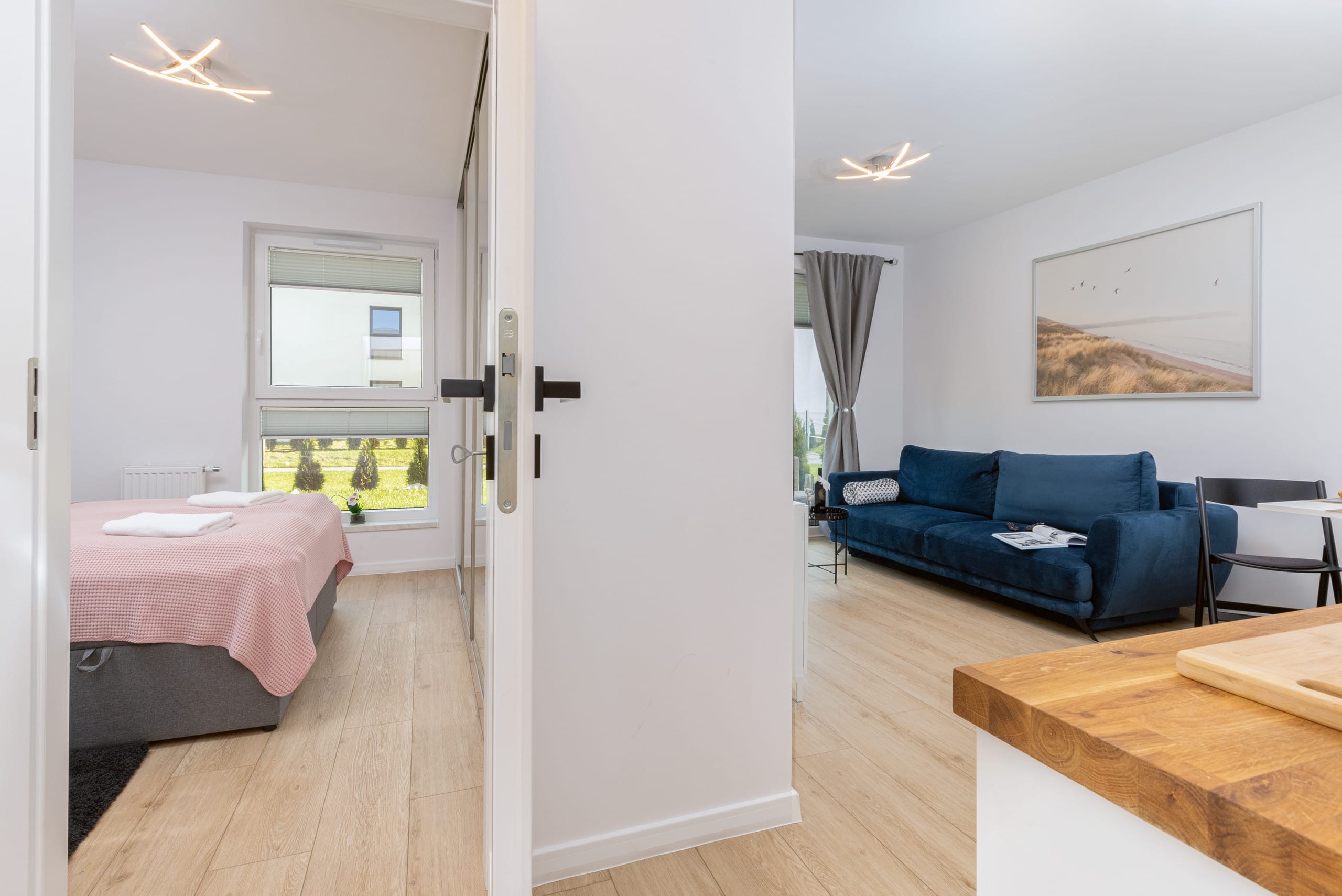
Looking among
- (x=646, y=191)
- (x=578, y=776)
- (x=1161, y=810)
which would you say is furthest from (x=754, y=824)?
(x=646, y=191)

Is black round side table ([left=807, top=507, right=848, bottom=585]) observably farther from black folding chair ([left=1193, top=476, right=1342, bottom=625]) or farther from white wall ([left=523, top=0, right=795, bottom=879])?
white wall ([left=523, top=0, right=795, bottom=879])

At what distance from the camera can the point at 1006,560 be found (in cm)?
345

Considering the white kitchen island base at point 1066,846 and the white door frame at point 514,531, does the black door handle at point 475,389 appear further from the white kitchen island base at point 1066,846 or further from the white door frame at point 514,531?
the white kitchen island base at point 1066,846

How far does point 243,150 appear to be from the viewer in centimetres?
358

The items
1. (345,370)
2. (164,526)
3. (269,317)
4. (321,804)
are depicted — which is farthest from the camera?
(345,370)

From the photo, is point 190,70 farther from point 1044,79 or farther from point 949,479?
point 949,479

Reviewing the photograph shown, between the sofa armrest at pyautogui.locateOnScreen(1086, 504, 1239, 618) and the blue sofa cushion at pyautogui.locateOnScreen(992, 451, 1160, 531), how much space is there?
24 centimetres

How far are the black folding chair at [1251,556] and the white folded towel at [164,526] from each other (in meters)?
4.05

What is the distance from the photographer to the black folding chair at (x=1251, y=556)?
289 centimetres

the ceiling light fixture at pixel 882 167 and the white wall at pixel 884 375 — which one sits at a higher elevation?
the ceiling light fixture at pixel 882 167

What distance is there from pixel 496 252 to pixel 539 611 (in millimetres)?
775

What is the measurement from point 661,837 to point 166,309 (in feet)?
13.5

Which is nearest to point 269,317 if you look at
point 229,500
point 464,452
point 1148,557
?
point 229,500

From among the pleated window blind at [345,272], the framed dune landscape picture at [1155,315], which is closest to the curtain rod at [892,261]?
the framed dune landscape picture at [1155,315]
